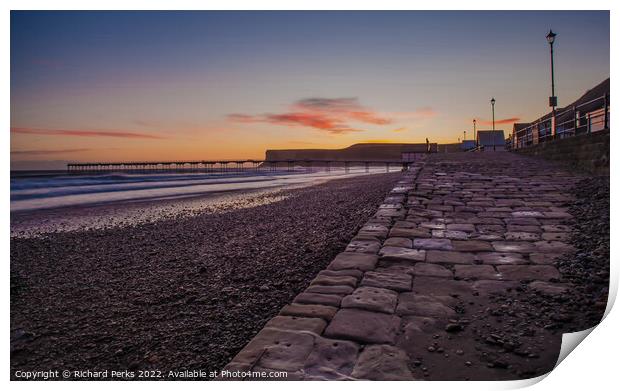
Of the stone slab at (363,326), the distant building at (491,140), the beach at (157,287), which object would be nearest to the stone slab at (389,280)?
the stone slab at (363,326)

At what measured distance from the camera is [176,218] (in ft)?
22.5

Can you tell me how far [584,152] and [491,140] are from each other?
3068 cm

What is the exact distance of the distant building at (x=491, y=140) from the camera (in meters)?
33.6

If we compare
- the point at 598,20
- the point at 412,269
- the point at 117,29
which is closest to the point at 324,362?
the point at 412,269

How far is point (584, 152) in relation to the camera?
7457 mm

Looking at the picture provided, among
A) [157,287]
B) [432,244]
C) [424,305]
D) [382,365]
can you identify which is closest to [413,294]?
[424,305]

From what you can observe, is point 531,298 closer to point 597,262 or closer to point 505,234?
point 597,262

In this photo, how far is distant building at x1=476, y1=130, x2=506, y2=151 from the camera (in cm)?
3356

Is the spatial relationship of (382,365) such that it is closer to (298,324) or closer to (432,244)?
(298,324)

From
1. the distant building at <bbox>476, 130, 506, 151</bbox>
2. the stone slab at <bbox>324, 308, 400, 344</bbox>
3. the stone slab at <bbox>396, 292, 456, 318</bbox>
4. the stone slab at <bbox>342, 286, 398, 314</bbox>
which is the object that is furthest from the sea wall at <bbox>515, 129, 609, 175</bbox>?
the distant building at <bbox>476, 130, 506, 151</bbox>

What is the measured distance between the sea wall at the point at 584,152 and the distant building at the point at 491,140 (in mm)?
24939

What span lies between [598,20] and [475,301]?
8.05 feet

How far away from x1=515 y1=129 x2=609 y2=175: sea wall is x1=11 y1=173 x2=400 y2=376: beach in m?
4.01

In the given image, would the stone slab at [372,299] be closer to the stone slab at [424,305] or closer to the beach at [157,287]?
the stone slab at [424,305]
